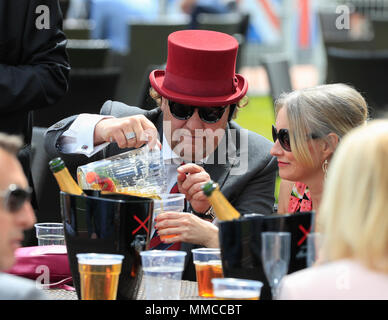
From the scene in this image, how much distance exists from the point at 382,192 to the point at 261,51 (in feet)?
53.4

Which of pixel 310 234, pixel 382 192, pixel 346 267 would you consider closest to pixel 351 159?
pixel 382 192

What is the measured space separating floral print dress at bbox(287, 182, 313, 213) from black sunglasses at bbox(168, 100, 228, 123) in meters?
0.45

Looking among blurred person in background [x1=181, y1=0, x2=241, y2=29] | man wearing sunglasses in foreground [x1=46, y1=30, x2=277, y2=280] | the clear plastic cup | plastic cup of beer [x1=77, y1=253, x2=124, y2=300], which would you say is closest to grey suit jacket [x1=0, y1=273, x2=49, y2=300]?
plastic cup of beer [x1=77, y1=253, x2=124, y2=300]

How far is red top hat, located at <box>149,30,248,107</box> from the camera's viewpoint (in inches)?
131

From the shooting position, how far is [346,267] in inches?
72.1

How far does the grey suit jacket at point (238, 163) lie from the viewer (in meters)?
3.41

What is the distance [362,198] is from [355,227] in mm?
61

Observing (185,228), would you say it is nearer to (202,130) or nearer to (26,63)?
(202,130)

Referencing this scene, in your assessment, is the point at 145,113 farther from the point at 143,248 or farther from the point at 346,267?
the point at 346,267

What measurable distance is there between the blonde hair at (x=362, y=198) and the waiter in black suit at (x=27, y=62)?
6.28 ft

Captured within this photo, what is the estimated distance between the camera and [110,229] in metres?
2.26

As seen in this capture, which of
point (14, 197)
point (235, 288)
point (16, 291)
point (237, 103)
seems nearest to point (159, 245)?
point (237, 103)

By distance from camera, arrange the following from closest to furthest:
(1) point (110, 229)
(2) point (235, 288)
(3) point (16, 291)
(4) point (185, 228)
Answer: (3) point (16, 291) < (2) point (235, 288) < (1) point (110, 229) < (4) point (185, 228)

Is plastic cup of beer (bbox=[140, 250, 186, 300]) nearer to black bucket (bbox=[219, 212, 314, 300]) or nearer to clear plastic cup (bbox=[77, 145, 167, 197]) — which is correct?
black bucket (bbox=[219, 212, 314, 300])
